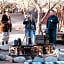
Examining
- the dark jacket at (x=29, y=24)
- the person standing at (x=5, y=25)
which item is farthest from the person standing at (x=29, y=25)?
the person standing at (x=5, y=25)

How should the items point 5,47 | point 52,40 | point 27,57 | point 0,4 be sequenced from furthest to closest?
point 0,4 → point 52,40 → point 5,47 → point 27,57

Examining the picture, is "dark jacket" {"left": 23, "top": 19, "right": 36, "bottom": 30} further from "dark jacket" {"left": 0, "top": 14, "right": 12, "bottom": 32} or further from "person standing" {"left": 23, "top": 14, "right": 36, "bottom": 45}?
"dark jacket" {"left": 0, "top": 14, "right": 12, "bottom": 32}

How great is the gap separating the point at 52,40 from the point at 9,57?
2.47m

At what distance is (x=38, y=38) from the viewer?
7531 mm

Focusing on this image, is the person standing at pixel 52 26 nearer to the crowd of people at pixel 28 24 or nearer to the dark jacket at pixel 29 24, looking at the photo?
the crowd of people at pixel 28 24

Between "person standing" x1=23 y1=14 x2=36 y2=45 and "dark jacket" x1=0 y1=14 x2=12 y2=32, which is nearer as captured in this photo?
"person standing" x1=23 y1=14 x2=36 y2=45

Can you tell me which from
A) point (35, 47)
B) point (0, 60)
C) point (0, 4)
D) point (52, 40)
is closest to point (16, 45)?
point (35, 47)

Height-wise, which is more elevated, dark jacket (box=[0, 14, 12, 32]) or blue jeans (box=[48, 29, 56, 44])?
dark jacket (box=[0, 14, 12, 32])

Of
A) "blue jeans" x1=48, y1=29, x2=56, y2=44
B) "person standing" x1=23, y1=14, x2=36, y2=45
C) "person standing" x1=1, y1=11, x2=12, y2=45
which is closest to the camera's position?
"person standing" x1=23, y1=14, x2=36, y2=45

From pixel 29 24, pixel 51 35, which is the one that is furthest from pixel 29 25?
pixel 51 35

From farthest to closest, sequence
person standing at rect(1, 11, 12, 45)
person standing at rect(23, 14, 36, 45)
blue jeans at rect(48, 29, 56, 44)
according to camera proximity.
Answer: blue jeans at rect(48, 29, 56, 44), person standing at rect(1, 11, 12, 45), person standing at rect(23, 14, 36, 45)

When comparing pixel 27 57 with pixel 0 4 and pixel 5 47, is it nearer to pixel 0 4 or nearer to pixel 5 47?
pixel 5 47

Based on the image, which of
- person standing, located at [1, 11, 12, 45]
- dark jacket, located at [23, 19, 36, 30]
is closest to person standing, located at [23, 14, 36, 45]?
dark jacket, located at [23, 19, 36, 30]

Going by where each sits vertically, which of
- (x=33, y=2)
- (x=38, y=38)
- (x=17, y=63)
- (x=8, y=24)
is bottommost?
(x=17, y=63)
